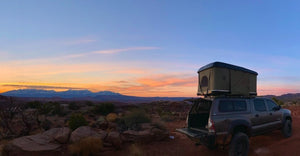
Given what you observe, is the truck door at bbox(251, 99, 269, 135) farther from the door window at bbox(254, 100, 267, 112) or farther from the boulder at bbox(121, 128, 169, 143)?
the boulder at bbox(121, 128, 169, 143)

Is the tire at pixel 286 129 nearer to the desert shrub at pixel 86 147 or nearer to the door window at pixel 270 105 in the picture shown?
the door window at pixel 270 105

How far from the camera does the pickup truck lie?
5.91 metres

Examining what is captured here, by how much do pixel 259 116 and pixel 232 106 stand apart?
1.46 metres

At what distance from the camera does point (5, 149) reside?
21.5 feet

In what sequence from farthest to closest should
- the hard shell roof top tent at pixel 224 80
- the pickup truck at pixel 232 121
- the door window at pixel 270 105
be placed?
1. the door window at pixel 270 105
2. the hard shell roof top tent at pixel 224 80
3. the pickup truck at pixel 232 121

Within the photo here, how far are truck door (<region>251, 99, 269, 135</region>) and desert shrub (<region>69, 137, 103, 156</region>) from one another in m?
5.41

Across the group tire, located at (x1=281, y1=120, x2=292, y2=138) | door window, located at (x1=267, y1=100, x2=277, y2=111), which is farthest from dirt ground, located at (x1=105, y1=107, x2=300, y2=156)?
door window, located at (x1=267, y1=100, x2=277, y2=111)

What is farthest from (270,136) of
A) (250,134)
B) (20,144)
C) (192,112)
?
(20,144)

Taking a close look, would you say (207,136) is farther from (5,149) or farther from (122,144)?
(5,149)

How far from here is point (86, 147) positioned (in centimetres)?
671

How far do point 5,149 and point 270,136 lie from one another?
10.3 m

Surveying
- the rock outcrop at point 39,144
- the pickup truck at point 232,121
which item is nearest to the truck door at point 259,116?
the pickup truck at point 232,121

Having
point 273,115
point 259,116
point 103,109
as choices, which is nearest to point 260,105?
point 259,116

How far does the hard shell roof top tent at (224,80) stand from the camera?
6465 mm
